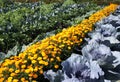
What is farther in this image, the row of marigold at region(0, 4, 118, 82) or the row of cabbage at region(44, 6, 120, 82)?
the row of marigold at region(0, 4, 118, 82)

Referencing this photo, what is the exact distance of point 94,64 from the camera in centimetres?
523

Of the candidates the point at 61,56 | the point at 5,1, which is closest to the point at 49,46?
the point at 61,56

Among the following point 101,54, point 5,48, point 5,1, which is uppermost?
point 101,54

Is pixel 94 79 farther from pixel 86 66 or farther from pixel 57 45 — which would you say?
pixel 57 45

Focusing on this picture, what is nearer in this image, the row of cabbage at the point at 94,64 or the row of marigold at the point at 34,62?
the row of cabbage at the point at 94,64

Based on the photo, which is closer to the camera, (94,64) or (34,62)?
(94,64)

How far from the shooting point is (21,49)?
309 inches

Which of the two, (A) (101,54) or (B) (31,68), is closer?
(B) (31,68)

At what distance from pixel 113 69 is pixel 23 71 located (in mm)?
1732

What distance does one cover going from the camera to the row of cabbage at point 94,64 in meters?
5.07

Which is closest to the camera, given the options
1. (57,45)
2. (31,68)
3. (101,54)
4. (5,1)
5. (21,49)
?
(31,68)

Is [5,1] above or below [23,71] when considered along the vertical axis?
below

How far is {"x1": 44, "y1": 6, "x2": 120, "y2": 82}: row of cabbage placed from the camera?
5.07m

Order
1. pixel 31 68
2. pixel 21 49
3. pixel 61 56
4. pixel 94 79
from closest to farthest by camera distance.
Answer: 1. pixel 94 79
2. pixel 31 68
3. pixel 61 56
4. pixel 21 49
